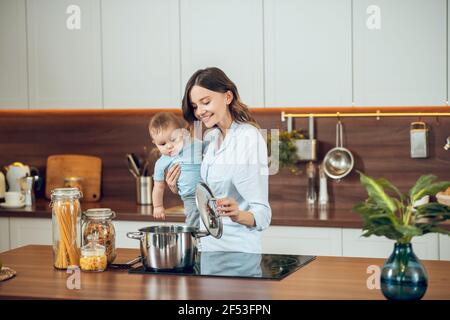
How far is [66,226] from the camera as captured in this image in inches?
89.7

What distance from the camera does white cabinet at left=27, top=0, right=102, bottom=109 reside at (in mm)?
4148

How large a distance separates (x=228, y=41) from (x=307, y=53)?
46cm

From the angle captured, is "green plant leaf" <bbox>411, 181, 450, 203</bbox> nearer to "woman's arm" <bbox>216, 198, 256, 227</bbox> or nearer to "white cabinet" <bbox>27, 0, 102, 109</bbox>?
"woman's arm" <bbox>216, 198, 256, 227</bbox>

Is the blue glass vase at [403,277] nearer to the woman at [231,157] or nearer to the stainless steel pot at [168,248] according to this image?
the stainless steel pot at [168,248]

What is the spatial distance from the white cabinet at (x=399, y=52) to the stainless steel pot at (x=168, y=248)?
185 cm

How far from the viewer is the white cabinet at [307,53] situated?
148 inches

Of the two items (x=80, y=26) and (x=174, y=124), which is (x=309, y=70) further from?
(x=80, y=26)

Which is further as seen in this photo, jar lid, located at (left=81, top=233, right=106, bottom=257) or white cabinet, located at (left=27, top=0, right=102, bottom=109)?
white cabinet, located at (left=27, top=0, right=102, bottom=109)

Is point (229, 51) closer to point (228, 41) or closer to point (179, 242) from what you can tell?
point (228, 41)

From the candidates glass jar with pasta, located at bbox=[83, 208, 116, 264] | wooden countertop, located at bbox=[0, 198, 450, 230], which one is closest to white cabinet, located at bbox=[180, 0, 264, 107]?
wooden countertop, located at bbox=[0, 198, 450, 230]

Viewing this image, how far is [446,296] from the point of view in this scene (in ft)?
6.15

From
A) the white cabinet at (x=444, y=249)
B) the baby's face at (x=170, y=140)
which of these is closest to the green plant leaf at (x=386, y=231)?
the baby's face at (x=170, y=140)

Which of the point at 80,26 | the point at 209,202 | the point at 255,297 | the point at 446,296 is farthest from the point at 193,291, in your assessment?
the point at 80,26

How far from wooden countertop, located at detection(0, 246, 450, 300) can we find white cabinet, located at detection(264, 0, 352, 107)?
1612 millimetres
